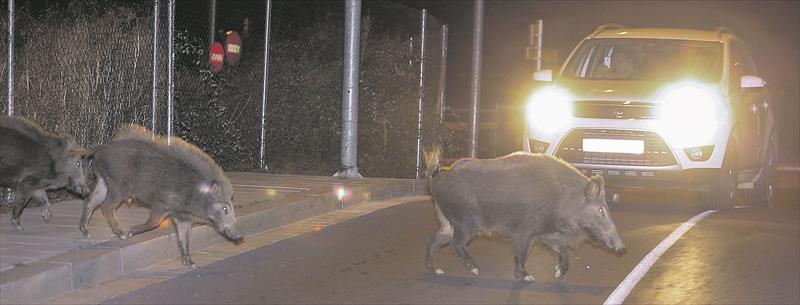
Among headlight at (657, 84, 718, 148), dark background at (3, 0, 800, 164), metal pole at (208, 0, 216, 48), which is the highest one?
dark background at (3, 0, 800, 164)

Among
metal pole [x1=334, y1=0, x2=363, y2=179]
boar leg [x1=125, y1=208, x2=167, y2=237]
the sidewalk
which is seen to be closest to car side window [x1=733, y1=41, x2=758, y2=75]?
metal pole [x1=334, y1=0, x2=363, y2=179]

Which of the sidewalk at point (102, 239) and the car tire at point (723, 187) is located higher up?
the car tire at point (723, 187)

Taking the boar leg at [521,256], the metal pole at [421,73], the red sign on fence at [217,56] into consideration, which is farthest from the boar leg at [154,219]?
the metal pole at [421,73]

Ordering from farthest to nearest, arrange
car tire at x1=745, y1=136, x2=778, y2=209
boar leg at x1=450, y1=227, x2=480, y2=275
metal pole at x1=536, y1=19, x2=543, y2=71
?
metal pole at x1=536, y1=19, x2=543, y2=71, car tire at x1=745, y1=136, x2=778, y2=209, boar leg at x1=450, y1=227, x2=480, y2=275

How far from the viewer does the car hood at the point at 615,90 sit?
13.9 meters

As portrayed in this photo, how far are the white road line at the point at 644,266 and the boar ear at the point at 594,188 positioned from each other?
0.71 metres

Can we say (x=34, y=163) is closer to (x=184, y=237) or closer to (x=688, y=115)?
A: (x=184, y=237)

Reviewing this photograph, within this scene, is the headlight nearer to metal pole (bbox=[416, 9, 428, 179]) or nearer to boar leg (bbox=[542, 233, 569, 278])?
boar leg (bbox=[542, 233, 569, 278])

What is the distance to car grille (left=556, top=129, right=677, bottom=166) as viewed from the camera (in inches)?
541

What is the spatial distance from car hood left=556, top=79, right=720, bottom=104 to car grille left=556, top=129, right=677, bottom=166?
0.40 m

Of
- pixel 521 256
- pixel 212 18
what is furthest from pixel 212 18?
pixel 521 256

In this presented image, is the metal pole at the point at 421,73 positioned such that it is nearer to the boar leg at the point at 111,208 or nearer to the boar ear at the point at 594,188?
the boar leg at the point at 111,208

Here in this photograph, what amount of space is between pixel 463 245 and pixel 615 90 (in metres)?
5.48

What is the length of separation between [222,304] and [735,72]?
8783 millimetres
